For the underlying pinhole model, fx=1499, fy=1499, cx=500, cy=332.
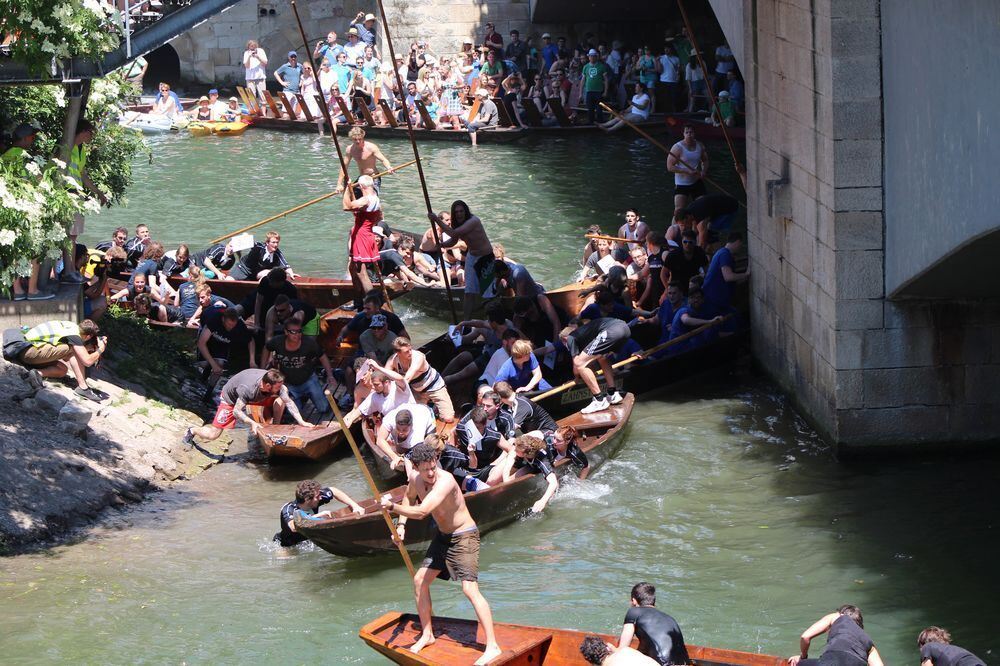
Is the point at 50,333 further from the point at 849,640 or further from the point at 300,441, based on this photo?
the point at 849,640

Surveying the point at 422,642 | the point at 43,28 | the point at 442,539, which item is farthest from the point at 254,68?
the point at 422,642

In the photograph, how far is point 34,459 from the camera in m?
12.1

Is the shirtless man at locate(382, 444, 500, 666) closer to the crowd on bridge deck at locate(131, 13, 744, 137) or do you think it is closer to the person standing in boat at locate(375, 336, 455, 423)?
the person standing in boat at locate(375, 336, 455, 423)

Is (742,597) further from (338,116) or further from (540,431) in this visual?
(338,116)

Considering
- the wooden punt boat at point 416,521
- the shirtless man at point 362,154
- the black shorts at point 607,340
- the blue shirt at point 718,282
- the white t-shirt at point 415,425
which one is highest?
the shirtless man at point 362,154

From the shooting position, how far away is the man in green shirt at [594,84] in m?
29.8

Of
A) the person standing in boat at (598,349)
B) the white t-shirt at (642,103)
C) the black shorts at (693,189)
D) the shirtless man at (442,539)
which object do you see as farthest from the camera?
the white t-shirt at (642,103)

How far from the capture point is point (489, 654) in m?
8.76

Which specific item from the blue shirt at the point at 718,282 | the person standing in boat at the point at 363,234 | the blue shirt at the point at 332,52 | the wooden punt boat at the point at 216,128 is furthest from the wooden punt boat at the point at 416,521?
the blue shirt at the point at 332,52

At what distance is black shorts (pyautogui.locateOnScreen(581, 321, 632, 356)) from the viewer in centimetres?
1408

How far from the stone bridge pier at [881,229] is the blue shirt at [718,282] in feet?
4.45

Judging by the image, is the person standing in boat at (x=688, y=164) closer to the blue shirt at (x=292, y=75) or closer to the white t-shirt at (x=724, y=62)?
the white t-shirt at (x=724, y=62)

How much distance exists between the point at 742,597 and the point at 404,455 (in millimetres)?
3220

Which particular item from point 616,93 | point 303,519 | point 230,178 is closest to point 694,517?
point 303,519
